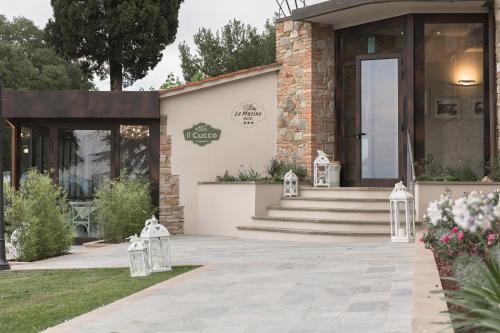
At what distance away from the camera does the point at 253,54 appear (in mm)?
30109

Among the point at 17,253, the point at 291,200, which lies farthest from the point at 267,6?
the point at 17,253

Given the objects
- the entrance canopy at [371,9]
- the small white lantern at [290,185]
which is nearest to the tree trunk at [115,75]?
the entrance canopy at [371,9]

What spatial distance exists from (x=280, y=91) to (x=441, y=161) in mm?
3368

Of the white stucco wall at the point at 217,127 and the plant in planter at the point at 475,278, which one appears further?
the white stucco wall at the point at 217,127

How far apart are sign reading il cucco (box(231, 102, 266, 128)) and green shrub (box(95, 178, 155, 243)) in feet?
8.15

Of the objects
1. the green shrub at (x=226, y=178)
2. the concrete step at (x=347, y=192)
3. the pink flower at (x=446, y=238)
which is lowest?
the pink flower at (x=446, y=238)

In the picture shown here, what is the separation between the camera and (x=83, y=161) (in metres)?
14.7

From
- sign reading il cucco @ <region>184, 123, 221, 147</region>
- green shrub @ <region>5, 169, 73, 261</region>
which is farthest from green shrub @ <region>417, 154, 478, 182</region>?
green shrub @ <region>5, 169, 73, 261</region>

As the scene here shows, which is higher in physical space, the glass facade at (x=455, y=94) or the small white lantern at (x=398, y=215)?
the glass facade at (x=455, y=94)

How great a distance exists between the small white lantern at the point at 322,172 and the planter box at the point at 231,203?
26.6 inches

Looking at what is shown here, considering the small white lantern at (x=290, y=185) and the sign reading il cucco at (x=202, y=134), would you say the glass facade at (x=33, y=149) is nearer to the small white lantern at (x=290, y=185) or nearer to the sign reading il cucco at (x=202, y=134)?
the sign reading il cucco at (x=202, y=134)

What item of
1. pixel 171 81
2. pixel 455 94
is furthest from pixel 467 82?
pixel 171 81

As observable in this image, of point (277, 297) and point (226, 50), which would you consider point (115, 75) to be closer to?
point (226, 50)

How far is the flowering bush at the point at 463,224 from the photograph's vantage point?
346 centimetres
